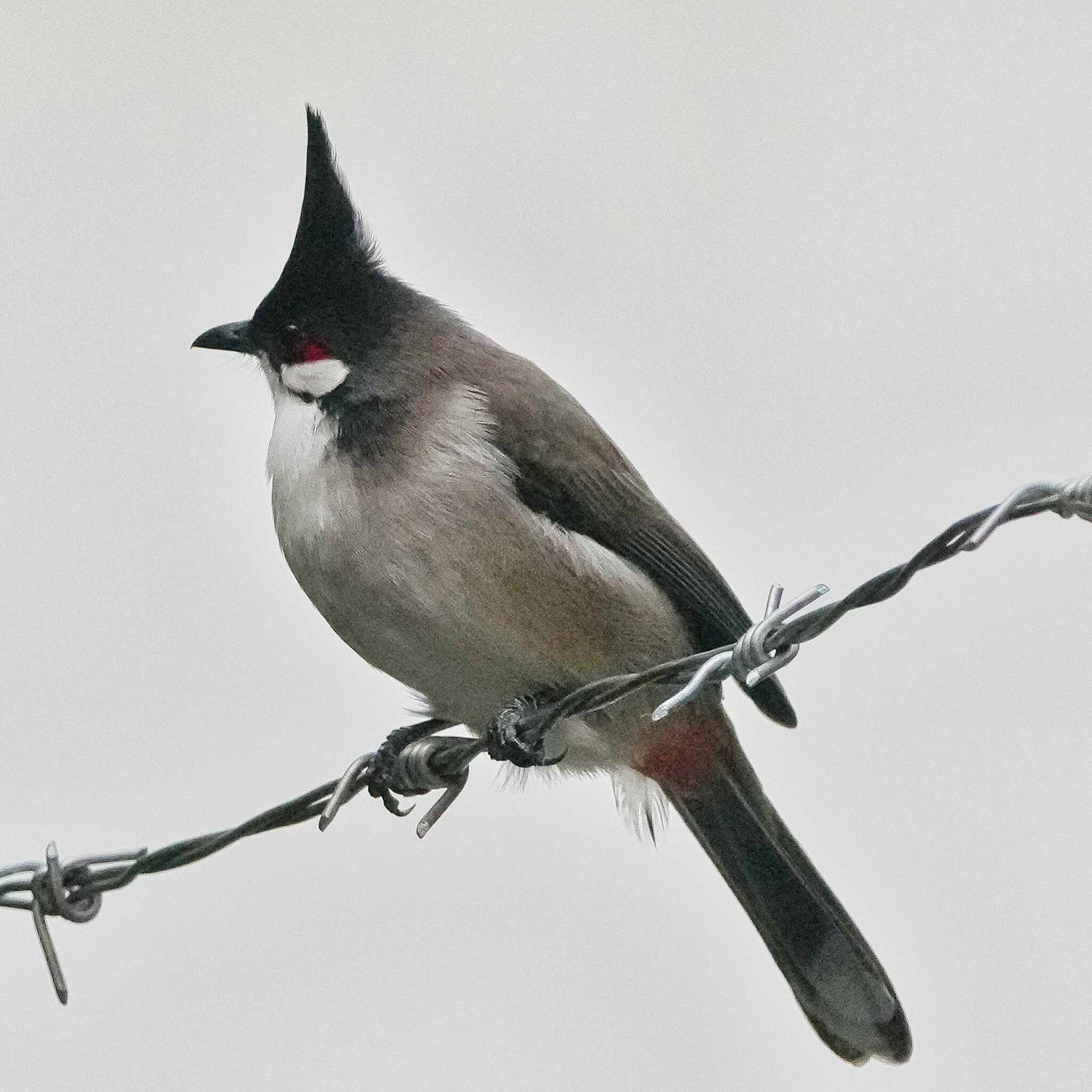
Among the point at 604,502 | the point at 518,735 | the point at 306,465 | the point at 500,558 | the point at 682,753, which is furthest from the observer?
the point at 682,753

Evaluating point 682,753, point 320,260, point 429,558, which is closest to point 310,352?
point 320,260

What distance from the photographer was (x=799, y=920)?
17.5ft

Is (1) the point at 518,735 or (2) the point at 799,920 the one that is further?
(2) the point at 799,920

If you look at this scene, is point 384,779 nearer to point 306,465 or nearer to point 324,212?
point 306,465

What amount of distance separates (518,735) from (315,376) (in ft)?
4.27

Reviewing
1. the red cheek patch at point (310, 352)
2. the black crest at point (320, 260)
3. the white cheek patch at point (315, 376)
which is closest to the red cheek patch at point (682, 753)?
the white cheek patch at point (315, 376)

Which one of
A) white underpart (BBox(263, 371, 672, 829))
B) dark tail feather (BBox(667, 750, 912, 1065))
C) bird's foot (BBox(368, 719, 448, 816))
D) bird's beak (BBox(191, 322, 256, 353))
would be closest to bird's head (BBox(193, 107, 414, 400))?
bird's beak (BBox(191, 322, 256, 353))

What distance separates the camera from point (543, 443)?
504 cm

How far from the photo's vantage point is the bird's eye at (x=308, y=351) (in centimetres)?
527

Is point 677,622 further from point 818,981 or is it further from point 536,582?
point 818,981

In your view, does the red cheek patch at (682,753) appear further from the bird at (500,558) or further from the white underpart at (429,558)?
the white underpart at (429,558)

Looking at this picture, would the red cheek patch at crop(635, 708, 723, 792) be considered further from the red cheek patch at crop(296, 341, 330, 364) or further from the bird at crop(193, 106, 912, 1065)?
the red cheek patch at crop(296, 341, 330, 364)

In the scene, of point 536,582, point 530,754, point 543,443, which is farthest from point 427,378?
point 530,754

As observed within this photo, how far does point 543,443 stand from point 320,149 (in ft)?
3.94
